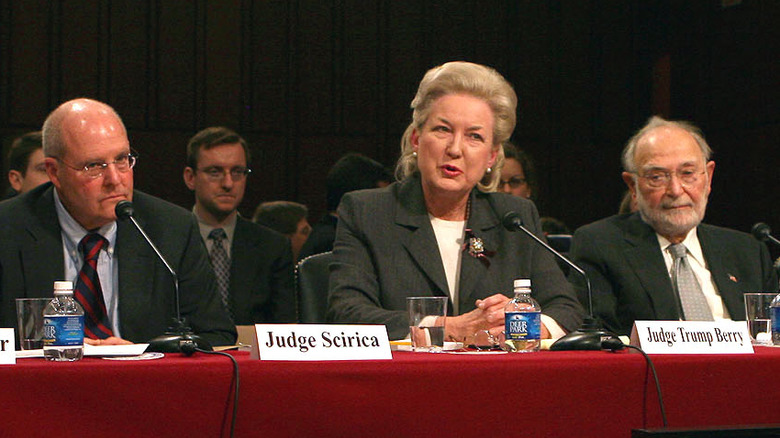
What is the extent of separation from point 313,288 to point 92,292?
2.20 ft

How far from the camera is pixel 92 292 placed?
2.86 metres

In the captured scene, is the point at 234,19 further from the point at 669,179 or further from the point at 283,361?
the point at 283,361

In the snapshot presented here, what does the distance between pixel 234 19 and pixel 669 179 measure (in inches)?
189

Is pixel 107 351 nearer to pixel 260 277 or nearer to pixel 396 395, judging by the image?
pixel 396 395

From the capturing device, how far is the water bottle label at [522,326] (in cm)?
225

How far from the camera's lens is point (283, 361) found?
1.80 m

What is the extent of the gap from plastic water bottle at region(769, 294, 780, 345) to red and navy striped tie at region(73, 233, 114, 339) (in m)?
1.81

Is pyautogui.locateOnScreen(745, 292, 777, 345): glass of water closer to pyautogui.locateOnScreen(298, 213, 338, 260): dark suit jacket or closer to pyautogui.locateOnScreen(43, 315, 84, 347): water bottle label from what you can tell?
pyautogui.locateOnScreen(43, 315, 84, 347): water bottle label

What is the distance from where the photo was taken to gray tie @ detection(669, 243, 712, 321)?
3385mm

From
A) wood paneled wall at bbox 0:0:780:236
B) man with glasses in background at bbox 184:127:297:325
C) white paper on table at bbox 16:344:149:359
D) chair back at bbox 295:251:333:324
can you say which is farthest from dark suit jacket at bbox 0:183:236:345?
wood paneled wall at bbox 0:0:780:236

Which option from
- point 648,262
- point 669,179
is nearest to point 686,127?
point 669,179

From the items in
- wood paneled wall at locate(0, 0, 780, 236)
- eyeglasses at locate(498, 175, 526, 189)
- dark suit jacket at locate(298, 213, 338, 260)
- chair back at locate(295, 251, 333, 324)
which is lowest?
chair back at locate(295, 251, 333, 324)

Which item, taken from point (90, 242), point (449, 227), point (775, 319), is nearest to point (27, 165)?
point (90, 242)

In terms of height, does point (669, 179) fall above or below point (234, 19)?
below
